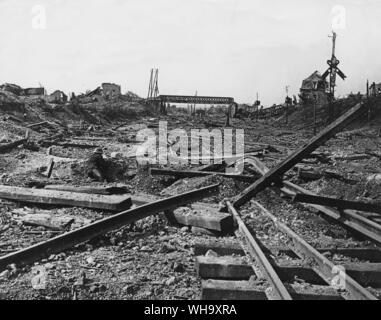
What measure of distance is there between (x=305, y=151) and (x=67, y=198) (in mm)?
3716

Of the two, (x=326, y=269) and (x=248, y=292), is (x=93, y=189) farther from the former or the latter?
(x=326, y=269)

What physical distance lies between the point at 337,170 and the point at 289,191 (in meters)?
3.69

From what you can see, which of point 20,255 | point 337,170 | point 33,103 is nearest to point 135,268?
point 20,255

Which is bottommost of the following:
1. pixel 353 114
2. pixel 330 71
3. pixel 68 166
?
pixel 68 166

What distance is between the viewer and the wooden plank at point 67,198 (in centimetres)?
635

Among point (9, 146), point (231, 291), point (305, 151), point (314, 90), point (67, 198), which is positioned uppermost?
point (314, 90)

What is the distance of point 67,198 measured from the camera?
6641 millimetres

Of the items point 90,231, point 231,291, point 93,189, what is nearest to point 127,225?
point 90,231

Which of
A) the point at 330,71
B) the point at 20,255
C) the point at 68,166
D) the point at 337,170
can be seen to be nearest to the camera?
the point at 20,255

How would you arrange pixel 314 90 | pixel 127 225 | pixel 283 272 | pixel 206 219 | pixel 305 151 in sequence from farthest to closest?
pixel 314 90
pixel 305 151
pixel 127 225
pixel 206 219
pixel 283 272

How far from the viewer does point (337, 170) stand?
10664mm

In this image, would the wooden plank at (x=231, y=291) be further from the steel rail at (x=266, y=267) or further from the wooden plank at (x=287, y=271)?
the wooden plank at (x=287, y=271)
